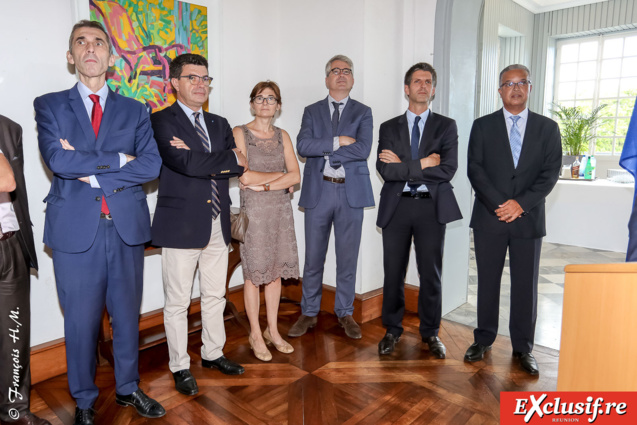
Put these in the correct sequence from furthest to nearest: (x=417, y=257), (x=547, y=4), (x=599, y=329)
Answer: (x=547, y=4) → (x=417, y=257) → (x=599, y=329)

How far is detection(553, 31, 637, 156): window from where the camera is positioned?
30.1ft

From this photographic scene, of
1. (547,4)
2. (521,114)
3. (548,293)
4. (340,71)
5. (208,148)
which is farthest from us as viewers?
A: (547,4)

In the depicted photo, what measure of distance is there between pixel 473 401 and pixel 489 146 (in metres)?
1.63

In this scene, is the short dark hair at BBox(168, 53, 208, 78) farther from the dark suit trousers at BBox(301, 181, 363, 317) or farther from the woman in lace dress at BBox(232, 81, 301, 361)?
the dark suit trousers at BBox(301, 181, 363, 317)

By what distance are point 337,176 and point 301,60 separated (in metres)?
1.38

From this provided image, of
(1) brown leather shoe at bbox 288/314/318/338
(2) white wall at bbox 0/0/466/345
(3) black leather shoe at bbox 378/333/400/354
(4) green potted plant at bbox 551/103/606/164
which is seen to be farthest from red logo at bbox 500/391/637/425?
(4) green potted plant at bbox 551/103/606/164

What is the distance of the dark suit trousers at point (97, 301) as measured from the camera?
2377 mm

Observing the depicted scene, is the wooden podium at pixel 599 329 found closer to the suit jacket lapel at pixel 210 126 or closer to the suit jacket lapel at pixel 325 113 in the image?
the suit jacket lapel at pixel 210 126

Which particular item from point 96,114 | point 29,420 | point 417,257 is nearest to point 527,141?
point 417,257

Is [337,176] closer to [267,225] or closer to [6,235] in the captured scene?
[267,225]

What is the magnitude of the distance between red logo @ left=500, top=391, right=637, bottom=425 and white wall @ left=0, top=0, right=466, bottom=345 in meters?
2.51

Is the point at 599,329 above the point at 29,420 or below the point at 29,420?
above

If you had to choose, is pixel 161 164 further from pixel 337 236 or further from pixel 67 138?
pixel 337 236

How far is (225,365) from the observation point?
119 inches
